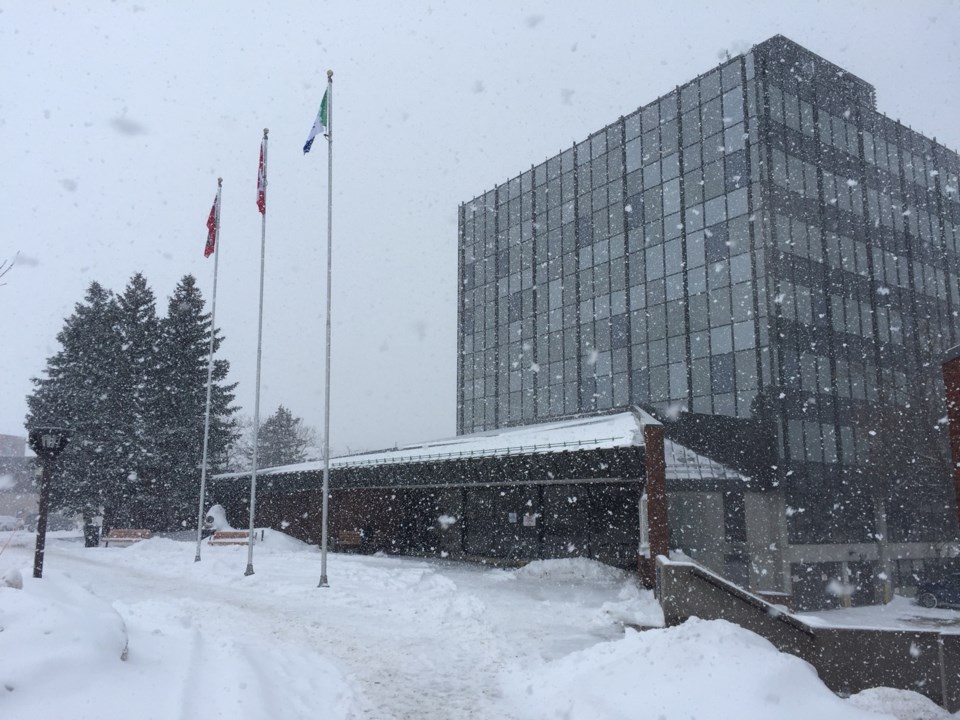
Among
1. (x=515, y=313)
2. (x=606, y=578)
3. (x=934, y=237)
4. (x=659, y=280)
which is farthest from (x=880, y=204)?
(x=606, y=578)

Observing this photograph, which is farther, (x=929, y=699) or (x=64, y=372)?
(x=64, y=372)

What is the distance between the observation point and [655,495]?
17.6 m

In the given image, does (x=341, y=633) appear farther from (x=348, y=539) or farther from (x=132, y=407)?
(x=132, y=407)

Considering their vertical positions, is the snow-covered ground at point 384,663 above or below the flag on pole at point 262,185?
below

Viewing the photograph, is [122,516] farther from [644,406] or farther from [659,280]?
[659,280]

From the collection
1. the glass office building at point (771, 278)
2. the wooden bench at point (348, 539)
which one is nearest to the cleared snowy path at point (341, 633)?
the wooden bench at point (348, 539)

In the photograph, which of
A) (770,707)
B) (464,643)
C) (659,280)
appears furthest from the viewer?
(659,280)

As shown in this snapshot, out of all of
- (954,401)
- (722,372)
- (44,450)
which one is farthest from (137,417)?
(954,401)

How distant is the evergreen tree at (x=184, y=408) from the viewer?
4710cm

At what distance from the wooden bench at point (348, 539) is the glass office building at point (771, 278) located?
50.4ft

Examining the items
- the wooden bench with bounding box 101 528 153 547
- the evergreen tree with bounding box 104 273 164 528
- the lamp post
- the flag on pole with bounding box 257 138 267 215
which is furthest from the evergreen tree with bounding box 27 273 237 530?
the lamp post

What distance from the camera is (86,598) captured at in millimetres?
10234

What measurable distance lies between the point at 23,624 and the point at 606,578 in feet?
59.9

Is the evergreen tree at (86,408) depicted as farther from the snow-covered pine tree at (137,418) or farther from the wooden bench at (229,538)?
the wooden bench at (229,538)
